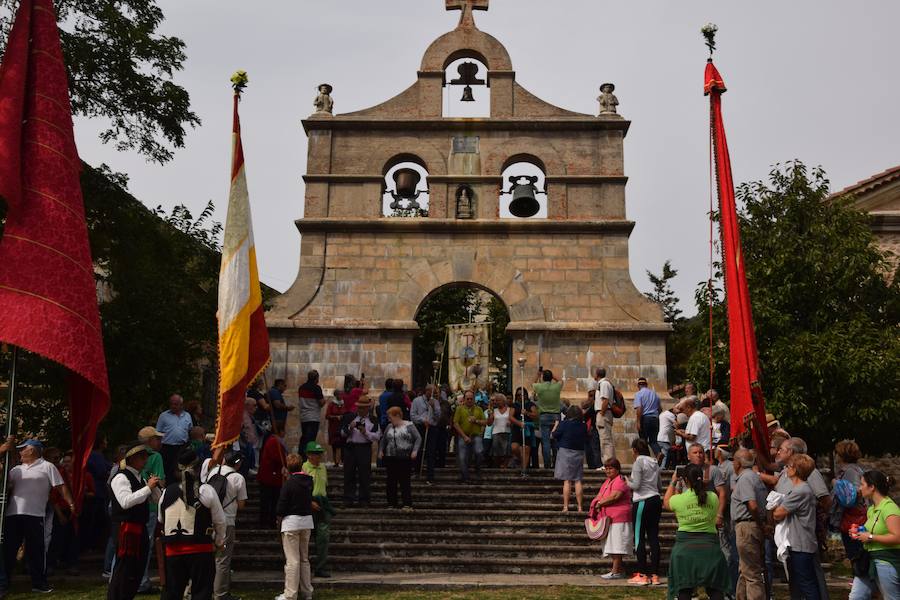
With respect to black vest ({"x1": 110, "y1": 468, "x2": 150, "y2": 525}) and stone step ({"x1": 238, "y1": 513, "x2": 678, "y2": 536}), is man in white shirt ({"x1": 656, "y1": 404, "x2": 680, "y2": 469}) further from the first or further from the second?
black vest ({"x1": 110, "y1": 468, "x2": 150, "y2": 525})

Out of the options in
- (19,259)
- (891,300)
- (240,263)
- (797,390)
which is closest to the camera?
(19,259)

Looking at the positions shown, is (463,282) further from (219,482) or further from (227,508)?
(219,482)

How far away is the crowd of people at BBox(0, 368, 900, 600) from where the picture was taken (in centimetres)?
862

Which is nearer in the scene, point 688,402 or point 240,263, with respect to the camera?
point 240,263

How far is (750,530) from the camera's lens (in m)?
9.37

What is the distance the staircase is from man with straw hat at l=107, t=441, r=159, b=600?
2871mm

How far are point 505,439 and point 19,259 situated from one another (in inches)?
383

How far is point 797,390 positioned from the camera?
18172 millimetres

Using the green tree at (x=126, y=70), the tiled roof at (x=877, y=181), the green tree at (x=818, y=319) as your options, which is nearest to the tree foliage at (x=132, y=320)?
the green tree at (x=126, y=70)

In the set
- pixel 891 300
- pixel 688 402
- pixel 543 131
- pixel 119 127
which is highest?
pixel 543 131

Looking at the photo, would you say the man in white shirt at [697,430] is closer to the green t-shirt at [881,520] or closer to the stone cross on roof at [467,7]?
the green t-shirt at [881,520]

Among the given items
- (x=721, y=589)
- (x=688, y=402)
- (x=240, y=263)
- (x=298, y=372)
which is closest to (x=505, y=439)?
(x=688, y=402)

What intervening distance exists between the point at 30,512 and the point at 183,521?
3161 millimetres

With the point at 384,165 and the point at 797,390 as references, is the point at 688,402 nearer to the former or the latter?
the point at 797,390
